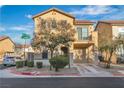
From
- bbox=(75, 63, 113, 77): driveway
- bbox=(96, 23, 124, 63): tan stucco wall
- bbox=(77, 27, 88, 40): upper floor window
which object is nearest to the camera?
bbox=(75, 63, 113, 77): driveway

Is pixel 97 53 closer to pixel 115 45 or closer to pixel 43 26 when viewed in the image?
pixel 115 45

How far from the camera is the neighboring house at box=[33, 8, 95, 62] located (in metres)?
35.5

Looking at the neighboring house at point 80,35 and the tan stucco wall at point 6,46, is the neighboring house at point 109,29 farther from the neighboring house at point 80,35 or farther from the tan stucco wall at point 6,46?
the tan stucco wall at point 6,46

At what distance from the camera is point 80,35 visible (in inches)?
1549

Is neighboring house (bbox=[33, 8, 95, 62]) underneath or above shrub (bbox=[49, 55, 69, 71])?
above

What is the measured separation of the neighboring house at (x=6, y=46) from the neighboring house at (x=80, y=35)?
8.50 m

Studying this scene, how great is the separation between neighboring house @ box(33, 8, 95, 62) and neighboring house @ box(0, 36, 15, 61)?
850cm

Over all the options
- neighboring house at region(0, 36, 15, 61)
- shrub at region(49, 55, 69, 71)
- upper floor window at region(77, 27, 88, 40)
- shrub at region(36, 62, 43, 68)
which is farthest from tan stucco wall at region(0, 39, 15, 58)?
shrub at region(49, 55, 69, 71)

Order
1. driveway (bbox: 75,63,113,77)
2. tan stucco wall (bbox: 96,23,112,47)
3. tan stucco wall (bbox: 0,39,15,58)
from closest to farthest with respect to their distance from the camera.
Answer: driveway (bbox: 75,63,113,77) < tan stucco wall (bbox: 96,23,112,47) < tan stucco wall (bbox: 0,39,15,58)

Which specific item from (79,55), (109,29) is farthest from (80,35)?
(109,29)

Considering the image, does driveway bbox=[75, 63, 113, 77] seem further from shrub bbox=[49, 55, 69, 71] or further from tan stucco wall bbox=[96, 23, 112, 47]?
tan stucco wall bbox=[96, 23, 112, 47]

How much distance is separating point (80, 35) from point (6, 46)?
11.2 metres
